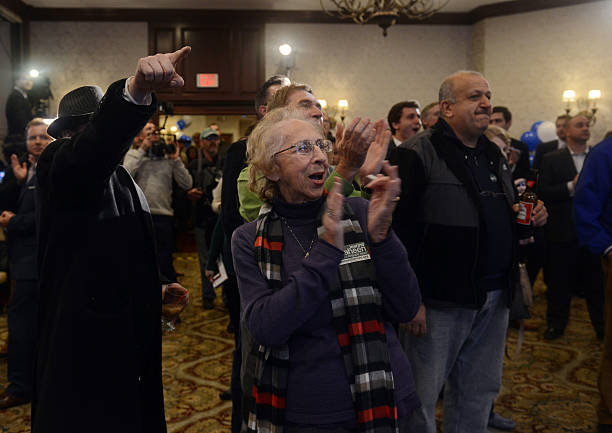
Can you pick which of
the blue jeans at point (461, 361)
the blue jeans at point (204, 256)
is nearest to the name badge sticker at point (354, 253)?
the blue jeans at point (461, 361)

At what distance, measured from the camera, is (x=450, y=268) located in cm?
223

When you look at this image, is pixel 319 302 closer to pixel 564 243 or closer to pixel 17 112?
pixel 564 243

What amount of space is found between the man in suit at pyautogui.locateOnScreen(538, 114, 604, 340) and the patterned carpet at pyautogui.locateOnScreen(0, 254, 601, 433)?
0.21m

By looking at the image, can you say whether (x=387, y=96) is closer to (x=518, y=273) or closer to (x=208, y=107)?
(x=208, y=107)

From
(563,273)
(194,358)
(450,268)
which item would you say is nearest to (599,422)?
(450,268)

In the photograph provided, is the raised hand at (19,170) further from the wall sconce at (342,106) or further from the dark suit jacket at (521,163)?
the wall sconce at (342,106)

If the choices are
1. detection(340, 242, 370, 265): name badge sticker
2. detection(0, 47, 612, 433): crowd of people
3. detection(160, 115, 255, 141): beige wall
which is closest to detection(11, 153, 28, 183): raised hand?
detection(0, 47, 612, 433): crowd of people

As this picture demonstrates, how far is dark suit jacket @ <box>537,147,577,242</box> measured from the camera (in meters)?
4.51

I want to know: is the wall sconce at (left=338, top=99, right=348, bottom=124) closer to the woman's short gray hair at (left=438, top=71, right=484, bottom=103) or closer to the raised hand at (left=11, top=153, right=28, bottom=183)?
the raised hand at (left=11, top=153, right=28, bottom=183)

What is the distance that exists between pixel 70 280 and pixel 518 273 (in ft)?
6.01

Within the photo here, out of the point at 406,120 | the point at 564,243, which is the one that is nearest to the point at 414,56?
the point at 564,243

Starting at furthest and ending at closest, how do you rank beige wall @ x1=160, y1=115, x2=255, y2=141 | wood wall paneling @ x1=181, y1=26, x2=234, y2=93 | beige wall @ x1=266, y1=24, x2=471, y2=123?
1. beige wall @ x1=160, y1=115, x2=255, y2=141
2. beige wall @ x1=266, y1=24, x2=471, y2=123
3. wood wall paneling @ x1=181, y1=26, x2=234, y2=93

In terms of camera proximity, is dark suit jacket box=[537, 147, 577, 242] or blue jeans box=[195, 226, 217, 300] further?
blue jeans box=[195, 226, 217, 300]

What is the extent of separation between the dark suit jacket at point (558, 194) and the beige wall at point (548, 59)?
5.00 metres
